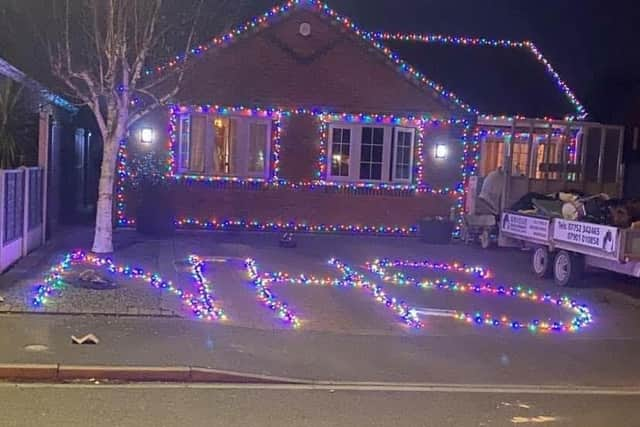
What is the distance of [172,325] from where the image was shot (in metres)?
9.70

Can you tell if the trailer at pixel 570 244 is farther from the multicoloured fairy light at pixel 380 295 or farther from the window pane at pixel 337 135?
the window pane at pixel 337 135

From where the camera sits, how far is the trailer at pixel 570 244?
12.1 meters

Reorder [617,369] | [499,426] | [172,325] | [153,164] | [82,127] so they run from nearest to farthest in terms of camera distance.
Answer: [499,426] → [617,369] → [172,325] → [153,164] → [82,127]

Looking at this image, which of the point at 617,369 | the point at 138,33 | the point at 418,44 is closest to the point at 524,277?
the point at 617,369

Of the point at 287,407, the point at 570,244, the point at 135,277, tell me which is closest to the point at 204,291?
the point at 135,277

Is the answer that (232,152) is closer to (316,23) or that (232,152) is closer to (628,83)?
(316,23)

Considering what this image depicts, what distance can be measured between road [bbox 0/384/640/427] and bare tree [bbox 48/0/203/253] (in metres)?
7.57

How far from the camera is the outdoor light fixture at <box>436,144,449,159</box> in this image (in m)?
20.7

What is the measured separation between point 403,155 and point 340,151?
68.3 inches

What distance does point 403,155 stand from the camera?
68.3 feet

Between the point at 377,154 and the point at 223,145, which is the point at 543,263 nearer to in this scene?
the point at 377,154

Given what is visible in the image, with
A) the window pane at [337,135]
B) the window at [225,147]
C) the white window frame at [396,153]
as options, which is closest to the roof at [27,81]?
the window at [225,147]

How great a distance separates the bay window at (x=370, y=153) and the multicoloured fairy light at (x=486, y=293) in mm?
4954

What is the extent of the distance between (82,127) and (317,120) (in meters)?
7.34
